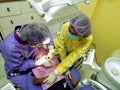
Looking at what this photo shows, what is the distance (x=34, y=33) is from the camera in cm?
105

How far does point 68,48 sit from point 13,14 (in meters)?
0.91

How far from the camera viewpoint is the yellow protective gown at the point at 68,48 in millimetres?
1370

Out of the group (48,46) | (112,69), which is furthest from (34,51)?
(112,69)

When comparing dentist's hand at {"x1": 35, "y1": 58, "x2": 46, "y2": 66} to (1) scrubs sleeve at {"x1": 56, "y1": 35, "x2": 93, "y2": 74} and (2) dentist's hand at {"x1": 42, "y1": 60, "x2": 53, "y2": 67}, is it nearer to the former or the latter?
(2) dentist's hand at {"x1": 42, "y1": 60, "x2": 53, "y2": 67}

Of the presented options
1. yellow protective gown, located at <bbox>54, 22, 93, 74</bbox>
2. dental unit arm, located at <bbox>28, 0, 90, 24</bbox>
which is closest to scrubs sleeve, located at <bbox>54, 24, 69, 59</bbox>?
yellow protective gown, located at <bbox>54, 22, 93, 74</bbox>

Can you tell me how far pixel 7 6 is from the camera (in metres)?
1.78

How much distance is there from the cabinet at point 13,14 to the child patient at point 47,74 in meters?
0.75

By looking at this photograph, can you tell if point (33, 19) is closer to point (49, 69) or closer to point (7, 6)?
point (7, 6)

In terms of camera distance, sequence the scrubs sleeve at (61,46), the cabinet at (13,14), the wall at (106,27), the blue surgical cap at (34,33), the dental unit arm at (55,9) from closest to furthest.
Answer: the dental unit arm at (55,9), the blue surgical cap at (34,33), the scrubs sleeve at (61,46), the wall at (106,27), the cabinet at (13,14)

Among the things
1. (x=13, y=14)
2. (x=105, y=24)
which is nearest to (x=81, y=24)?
(x=105, y=24)

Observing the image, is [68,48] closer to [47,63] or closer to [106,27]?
[47,63]

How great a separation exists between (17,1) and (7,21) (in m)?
0.31

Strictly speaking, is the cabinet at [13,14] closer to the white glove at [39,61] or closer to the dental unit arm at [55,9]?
the white glove at [39,61]

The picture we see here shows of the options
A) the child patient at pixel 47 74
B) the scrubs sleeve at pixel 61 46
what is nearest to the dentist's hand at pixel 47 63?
the child patient at pixel 47 74
